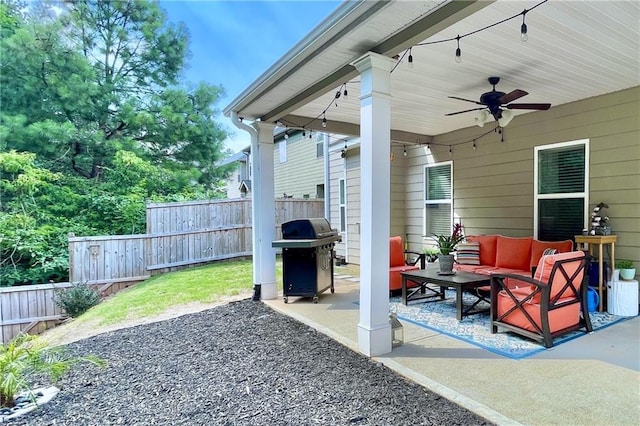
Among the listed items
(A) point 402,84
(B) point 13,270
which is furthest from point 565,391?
(B) point 13,270

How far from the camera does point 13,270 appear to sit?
7.87 meters

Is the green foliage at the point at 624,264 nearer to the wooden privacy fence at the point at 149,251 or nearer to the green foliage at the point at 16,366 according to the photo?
the green foliage at the point at 16,366

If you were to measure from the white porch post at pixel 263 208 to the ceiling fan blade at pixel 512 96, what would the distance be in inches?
126

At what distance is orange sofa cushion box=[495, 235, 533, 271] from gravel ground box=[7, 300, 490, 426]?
11.5 ft

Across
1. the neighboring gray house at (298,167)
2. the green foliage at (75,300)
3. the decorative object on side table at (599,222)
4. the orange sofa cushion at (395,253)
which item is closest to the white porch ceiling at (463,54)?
the decorative object on side table at (599,222)

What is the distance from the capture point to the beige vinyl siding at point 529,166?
4.64 metres

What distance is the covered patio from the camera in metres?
2.87

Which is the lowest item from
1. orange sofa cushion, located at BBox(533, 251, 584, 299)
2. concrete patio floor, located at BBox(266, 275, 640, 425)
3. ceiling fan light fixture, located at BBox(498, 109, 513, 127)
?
concrete patio floor, located at BBox(266, 275, 640, 425)

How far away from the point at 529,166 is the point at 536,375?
13.3ft

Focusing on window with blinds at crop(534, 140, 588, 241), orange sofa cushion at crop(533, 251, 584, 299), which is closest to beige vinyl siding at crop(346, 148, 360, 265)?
window with blinds at crop(534, 140, 588, 241)

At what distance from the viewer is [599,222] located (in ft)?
15.6

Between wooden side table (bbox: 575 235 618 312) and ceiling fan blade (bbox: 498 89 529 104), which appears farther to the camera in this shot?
wooden side table (bbox: 575 235 618 312)

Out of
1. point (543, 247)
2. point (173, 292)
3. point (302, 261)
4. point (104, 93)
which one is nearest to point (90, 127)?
point (104, 93)

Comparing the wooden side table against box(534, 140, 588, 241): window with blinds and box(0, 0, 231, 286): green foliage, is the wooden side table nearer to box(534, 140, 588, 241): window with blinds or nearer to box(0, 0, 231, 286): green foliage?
box(534, 140, 588, 241): window with blinds
